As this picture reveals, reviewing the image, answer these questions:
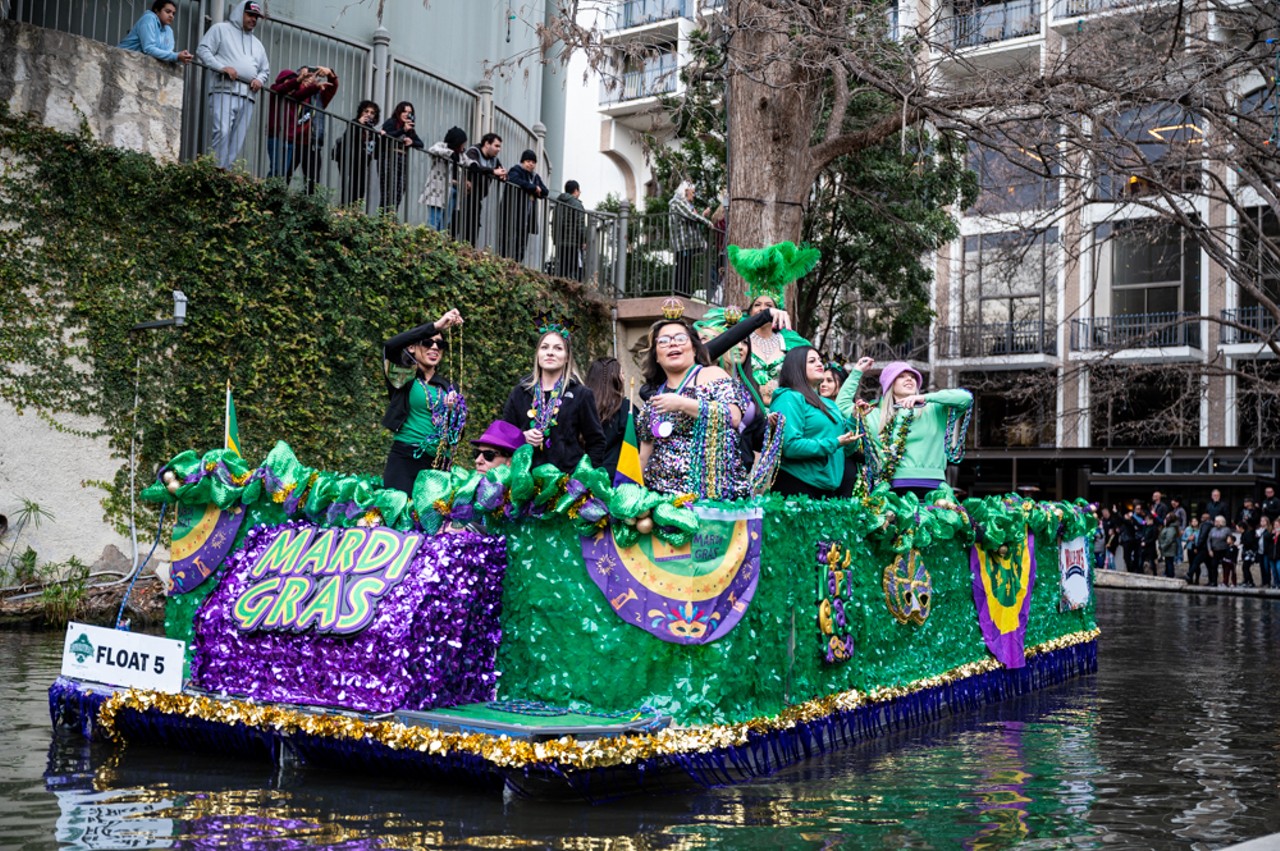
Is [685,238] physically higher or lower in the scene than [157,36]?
lower

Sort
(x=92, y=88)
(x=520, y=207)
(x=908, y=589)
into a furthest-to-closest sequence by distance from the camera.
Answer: (x=520, y=207) < (x=92, y=88) < (x=908, y=589)

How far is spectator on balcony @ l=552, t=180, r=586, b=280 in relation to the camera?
17.9m

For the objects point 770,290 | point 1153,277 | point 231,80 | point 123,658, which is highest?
point 1153,277

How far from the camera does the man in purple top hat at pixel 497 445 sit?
23.4ft

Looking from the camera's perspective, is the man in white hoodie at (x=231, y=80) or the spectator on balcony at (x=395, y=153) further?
the spectator on balcony at (x=395, y=153)

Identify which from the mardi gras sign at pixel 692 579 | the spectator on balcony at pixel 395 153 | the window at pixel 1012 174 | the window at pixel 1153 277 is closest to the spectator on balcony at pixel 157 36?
the spectator on balcony at pixel 395 153

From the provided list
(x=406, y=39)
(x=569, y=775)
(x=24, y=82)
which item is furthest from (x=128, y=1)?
(x=569, y=775)

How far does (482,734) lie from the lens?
5.45 metres

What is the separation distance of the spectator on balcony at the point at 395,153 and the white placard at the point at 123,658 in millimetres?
8918

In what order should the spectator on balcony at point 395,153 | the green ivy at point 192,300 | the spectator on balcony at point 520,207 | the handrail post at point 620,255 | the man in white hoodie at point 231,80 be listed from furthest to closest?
the handrail post at point 620,255
the spectator on balcony at point 520,207
the spectator on balcony at point 395,153
the man in white hoodie at point 231,80
the green ivy at point 192,300

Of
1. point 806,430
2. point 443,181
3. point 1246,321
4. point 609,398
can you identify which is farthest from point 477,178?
point 1246,321

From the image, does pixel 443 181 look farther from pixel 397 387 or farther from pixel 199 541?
pixel 199 541

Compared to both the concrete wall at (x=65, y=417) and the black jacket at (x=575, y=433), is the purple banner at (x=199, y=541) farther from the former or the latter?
the concrete wall at (x=65, y=417)

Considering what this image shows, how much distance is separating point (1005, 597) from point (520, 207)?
9.77 m
